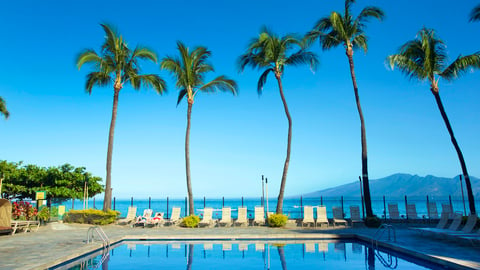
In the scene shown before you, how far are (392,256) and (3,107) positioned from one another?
21361 mm

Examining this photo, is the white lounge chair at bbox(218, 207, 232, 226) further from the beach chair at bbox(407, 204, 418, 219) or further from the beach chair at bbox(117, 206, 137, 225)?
the beach chair at bbox(407, 204, 418, 219)

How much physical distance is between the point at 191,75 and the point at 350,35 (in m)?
8.33

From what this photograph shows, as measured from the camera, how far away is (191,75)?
1989 cm

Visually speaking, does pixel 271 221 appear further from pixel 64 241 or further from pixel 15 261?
pixel 15 261

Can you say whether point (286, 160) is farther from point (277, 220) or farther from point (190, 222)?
point (190, 222)

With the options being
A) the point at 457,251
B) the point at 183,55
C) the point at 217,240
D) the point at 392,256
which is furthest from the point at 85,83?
the point at 457,251

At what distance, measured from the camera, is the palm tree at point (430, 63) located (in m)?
17.9

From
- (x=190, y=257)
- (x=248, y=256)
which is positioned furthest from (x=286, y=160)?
(x=190, y=257)

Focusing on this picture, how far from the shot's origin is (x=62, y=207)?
68.6 ft

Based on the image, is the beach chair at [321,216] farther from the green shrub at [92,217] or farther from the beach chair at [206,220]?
the green shrub at [92,217]

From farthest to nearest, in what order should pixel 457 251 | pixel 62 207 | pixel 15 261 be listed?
pixel 62 207 < pixel 457 251 < pixel 15 261

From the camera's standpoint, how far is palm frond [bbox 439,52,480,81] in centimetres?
1748

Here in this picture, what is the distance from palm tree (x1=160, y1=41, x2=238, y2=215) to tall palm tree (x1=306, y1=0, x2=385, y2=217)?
515 centimetres

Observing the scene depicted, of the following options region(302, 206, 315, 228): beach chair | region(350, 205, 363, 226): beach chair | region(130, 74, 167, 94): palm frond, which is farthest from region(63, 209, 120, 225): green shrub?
region(350, 205, 363, 226): beach chair
